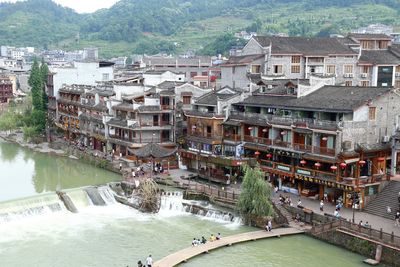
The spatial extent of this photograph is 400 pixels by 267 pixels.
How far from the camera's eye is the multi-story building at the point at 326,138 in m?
44.0

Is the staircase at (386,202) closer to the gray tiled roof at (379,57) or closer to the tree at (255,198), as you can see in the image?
the tree at (255,198)

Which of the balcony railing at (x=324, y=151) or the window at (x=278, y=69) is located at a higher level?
the window at (x=278, y=69)

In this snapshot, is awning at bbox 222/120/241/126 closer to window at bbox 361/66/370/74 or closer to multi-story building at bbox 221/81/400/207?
multi-story building at bbox 221/81/400/207

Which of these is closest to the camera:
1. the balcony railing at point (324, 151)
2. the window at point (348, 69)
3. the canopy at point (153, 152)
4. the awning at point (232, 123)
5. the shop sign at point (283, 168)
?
the balcony railing at point (324, 151)

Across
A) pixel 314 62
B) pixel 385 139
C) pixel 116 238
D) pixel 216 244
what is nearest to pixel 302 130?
pixel 385 139

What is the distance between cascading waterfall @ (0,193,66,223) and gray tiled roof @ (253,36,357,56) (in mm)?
36173

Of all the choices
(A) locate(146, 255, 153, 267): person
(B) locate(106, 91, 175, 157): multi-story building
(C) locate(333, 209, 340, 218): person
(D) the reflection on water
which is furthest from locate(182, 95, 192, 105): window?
(A) locate(146, 255, 153, 267): person

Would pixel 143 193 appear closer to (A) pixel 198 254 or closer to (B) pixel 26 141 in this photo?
(A) pixel 198 254

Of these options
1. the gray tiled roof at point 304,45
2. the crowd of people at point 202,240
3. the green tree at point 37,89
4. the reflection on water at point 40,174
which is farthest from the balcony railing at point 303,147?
the green tree at point 37,89

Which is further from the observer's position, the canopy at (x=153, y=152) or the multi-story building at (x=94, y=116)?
the multi-story building at (x=94, y=116)

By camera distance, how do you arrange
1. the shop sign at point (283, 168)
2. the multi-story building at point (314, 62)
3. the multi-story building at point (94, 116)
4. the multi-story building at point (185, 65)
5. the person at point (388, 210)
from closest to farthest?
1. the person at point (388, 210)
2. the shop sign at point (283, 168)
3. the multi-story building at point (314, 62)
4. the multi-story building at point (94, 116)
5. the multi-story building at point (185, 65)

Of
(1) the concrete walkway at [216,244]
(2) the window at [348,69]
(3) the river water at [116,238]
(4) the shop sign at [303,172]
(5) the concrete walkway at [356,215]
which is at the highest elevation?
(2) the window at [348,69]

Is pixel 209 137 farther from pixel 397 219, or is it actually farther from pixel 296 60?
pixel 397 219

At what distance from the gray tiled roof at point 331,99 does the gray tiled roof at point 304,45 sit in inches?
756
